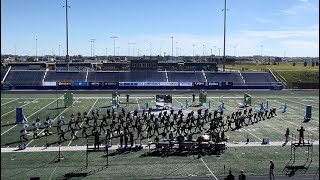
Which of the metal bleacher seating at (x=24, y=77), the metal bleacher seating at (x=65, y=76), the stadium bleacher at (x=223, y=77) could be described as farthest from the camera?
the stadium bleacher at (x=223, y=77)

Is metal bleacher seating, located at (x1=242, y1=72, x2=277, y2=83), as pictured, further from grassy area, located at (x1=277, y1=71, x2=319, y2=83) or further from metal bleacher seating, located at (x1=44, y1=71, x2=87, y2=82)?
metal bleacher seating, located at (x1=44, y1=71, x2=87, y2=82)

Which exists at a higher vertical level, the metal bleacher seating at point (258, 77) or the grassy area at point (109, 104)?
the metal bleacher seating at point (258, 77)

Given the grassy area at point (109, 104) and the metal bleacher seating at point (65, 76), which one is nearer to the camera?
the grassy area at point (109, 104)

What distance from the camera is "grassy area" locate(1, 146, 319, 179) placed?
1714 centimetres

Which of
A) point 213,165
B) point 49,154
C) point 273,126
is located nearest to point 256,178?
point 213,165

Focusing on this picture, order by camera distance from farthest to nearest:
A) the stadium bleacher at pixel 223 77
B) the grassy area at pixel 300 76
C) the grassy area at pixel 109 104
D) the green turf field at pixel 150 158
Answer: the grassy area at pixel 300 76 → the stadium bleacher at pixel 223 77 → the grassy area at pixel 109 104 → the green turf field at pixel 150 158

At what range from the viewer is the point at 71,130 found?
85.7ft

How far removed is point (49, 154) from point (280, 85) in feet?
155

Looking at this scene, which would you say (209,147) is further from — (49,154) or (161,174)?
(49,154)

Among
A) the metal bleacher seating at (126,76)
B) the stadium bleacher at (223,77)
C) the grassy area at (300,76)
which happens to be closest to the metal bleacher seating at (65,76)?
the metal bleacher seating at (126,76)

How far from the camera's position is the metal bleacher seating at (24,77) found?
61.2m

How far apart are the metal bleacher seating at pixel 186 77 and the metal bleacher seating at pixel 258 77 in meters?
7.15

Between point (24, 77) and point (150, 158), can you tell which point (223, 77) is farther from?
point (150, 158)

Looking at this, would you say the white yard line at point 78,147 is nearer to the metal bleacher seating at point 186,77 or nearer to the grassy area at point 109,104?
the grassy area at point 109,104
